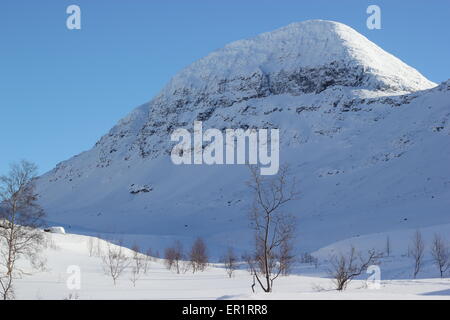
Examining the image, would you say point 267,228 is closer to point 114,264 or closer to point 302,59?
point 114,264

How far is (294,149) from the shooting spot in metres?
122

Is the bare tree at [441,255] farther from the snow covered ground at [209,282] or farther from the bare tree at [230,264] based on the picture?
the bare tree at [230,264]

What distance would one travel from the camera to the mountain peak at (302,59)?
147100 millimetres

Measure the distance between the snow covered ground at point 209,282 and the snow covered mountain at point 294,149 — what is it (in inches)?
849

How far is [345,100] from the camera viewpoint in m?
133

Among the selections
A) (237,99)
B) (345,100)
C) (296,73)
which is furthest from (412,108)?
(237,99)

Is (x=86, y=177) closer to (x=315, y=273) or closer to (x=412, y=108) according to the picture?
(x=412, y=108)

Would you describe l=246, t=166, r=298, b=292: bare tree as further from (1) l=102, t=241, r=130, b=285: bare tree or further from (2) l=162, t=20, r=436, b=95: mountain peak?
(2) l=162, t=20, r=436, b=95: mountain peak

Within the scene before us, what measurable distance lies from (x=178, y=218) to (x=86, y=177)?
70003 millimetres

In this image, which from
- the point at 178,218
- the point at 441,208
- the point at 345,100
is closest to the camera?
the point at 441,208

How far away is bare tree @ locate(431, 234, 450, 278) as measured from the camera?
37281 mm

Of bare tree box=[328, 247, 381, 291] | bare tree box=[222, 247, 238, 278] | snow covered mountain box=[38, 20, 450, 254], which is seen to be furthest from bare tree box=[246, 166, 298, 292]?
snow covered mountain box=[38, 20, 450, 254]

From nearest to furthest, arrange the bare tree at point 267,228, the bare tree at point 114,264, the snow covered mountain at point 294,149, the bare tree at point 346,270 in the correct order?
the bare tree at point 267,228 < the bare tree at point 346,270 < the bare tree at point 114,264 < the snow covered mountain at point 294,149

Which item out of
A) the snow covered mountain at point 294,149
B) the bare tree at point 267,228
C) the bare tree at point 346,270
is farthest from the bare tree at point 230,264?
the snow covered mountain at point 294,149
